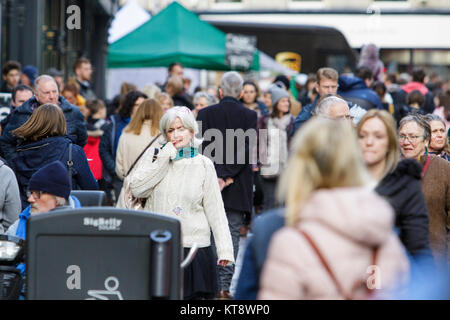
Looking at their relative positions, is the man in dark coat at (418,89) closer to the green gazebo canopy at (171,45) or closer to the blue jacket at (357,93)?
the green gazebo canopy at (171,45)

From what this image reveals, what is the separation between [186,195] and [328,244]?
339 cm

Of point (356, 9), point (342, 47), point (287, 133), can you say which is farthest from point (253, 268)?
point (356, 9)

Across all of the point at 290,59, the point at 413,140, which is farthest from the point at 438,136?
the point at 290,59

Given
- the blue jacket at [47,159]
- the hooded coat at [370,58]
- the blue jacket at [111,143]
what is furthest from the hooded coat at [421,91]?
the blue jacket at [47,159]

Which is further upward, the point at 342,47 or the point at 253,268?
the point at 342,47

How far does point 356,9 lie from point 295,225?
36.7 meters

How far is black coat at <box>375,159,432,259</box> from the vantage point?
16.1 feet

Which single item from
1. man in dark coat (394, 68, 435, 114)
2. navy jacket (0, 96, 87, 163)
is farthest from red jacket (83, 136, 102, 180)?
man in dark coat (394, 68, 435, 114)

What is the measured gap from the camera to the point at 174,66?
14.7m

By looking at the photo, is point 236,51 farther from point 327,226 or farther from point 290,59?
point 290,59

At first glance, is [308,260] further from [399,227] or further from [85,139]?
[85,139]

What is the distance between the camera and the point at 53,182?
5211 millimetres

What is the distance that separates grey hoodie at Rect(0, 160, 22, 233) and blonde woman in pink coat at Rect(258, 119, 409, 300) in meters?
3.72
